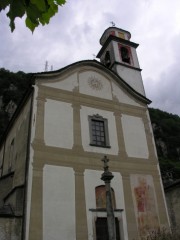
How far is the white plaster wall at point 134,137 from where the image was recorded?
1538 cm

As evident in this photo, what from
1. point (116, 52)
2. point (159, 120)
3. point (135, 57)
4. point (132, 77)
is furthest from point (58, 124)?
point (159, 120)

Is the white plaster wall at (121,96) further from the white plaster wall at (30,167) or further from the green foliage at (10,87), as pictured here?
the green foliage at (10,87)

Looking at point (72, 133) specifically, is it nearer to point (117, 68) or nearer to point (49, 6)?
point (117, 68)

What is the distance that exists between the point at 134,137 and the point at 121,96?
2.73 metres

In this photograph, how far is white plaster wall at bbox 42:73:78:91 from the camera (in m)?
15.4

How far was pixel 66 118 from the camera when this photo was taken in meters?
14.6

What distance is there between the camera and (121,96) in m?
17.3

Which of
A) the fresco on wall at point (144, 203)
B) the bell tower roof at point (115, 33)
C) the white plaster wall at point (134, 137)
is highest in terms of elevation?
the bell tower roof at point (115, 33)

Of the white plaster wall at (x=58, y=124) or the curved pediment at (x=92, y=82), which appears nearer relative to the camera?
the white plaster wall at (x=58, y=124)

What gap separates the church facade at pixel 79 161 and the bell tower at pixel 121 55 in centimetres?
219

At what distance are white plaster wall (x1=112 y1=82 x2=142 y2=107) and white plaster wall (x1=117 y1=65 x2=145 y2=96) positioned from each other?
82.3 inches

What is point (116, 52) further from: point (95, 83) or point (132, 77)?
point (95, 83)

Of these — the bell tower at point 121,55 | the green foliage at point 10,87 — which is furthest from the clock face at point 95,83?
the green foliage at point 10,87

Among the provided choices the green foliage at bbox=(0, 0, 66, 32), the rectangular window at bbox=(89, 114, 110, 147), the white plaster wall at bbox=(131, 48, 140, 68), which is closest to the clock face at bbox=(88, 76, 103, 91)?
the rectangular window at bbox=(89, 114, 110, 147)
